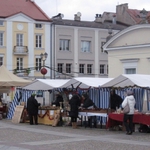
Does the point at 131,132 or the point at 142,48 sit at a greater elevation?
the point at 142,48

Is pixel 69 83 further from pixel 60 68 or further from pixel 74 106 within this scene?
pixel 60 68

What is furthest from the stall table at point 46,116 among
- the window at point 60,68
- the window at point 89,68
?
the window at point 89,68

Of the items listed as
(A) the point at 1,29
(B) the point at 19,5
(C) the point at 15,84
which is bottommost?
(C) the point at 15,84

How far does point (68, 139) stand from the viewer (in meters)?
17.2

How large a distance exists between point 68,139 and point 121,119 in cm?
329

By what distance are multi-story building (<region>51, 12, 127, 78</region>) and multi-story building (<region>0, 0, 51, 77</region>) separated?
1.20 meters

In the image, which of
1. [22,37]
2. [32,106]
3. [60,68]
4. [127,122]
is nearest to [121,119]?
[127,122]

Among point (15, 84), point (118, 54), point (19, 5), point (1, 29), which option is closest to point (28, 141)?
point (15, 84)

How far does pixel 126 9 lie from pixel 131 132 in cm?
4903

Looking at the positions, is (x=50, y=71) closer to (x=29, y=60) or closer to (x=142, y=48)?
(x=29, y=60)

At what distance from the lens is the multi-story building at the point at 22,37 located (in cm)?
5344

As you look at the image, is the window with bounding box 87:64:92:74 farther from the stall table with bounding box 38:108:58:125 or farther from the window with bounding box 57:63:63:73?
the stall table with bounding box 38:108:58:125

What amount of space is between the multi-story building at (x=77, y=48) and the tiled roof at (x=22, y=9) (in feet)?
6.05

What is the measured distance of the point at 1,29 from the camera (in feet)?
173
